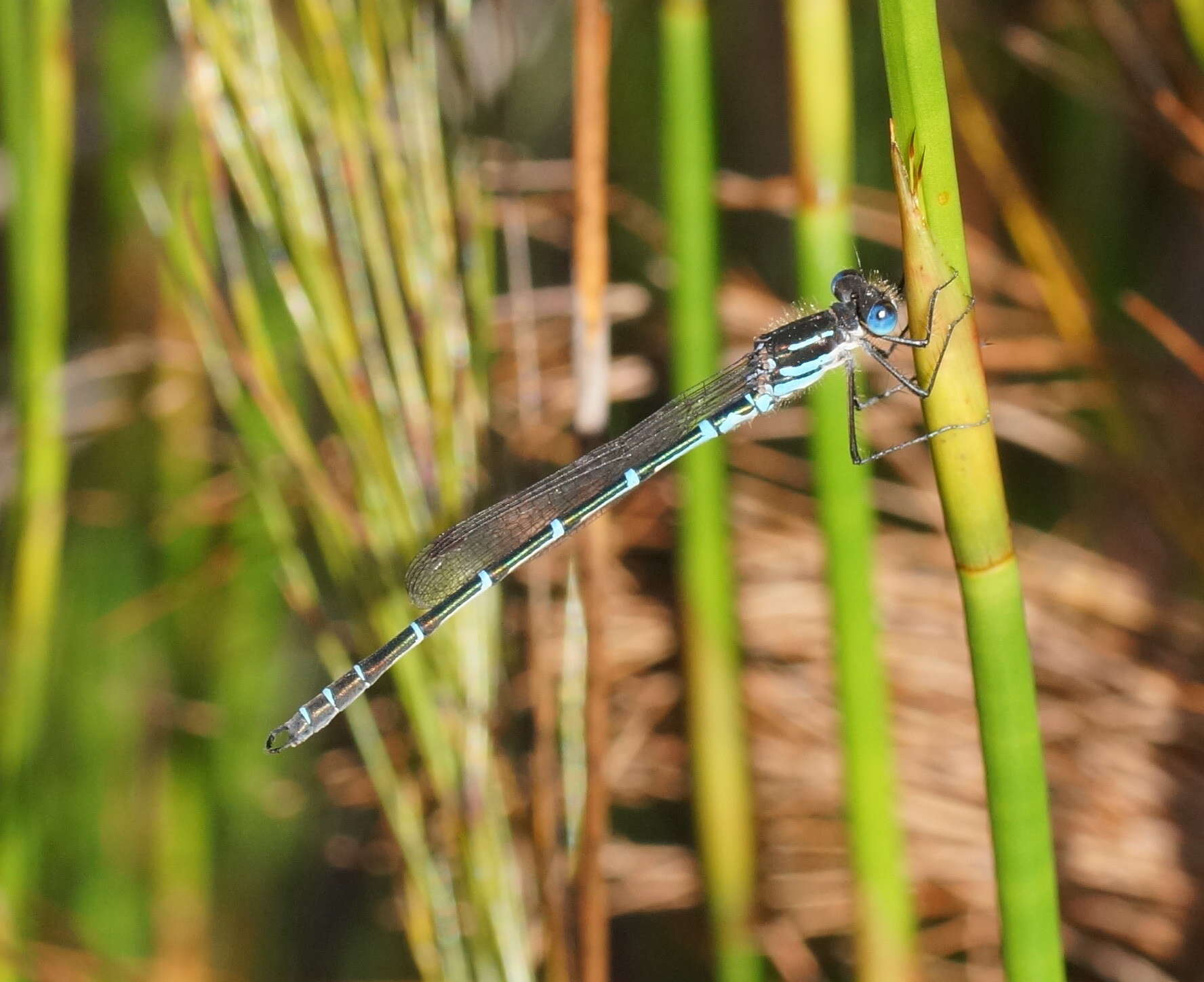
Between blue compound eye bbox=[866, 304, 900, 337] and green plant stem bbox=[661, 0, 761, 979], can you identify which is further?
blue compound eye bbox=[866, 304, 900, 337]

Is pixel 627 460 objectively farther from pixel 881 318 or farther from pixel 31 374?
pixel 31 374

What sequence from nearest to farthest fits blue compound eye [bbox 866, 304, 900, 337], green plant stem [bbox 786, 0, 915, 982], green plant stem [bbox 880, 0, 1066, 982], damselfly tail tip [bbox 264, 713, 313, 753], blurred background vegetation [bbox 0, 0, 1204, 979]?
green plant stem [bbox 880, 0, 1066, 982], green plant stem [bbox 786, 0, 915, 982], blurred background vegetation [bbox 0, 0, 1204, 979], damselfly tail tip [bbox 264, 713, 313, 753], blue compound eye [bbox 866, 304, 900, 337]

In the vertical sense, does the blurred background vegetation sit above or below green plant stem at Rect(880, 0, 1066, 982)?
above

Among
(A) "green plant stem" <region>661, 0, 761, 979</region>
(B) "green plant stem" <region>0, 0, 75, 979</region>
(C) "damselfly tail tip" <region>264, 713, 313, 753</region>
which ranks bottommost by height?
(A) "green plant stem" <region>661, 0, 761, 979</region>

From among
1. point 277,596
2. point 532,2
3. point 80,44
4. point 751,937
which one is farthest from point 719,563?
point 80,44

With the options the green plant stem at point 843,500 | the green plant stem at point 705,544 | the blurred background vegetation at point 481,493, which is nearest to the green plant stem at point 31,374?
the blurred background vegetation at point 481,493

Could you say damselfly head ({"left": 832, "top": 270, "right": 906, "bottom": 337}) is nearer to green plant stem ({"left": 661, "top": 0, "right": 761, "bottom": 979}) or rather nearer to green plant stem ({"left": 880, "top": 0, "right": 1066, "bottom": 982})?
green plant stem ({"left": 661, "top": 0, "right": 761, "bottom": 979})

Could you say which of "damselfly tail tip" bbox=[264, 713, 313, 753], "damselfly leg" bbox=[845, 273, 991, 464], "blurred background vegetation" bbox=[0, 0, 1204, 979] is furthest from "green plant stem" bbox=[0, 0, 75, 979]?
"damselfly leg" bbox=[845, 273, 991, 464]
